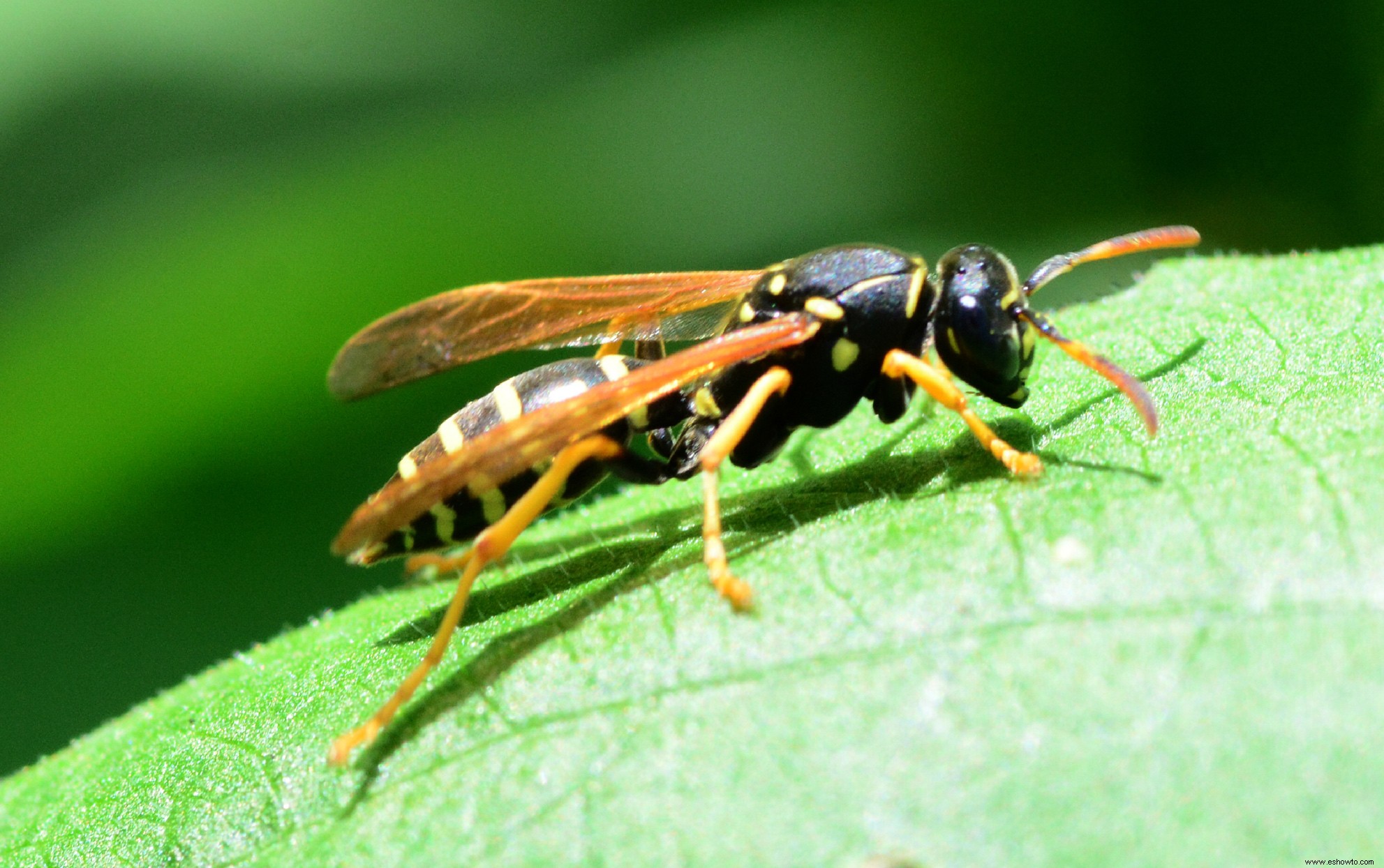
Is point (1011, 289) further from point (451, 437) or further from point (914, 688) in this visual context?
point (451, 437)

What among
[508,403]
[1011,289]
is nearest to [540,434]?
[508,403]

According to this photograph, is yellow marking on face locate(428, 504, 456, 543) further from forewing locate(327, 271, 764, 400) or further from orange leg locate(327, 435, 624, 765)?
forewing locate(327, 271, 764, 400)

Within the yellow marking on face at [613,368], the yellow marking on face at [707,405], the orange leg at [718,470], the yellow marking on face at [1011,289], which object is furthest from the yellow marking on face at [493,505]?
the yellow marking on face at [1011,289]

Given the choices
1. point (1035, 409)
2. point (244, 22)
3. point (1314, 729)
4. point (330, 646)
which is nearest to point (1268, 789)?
point (1314, 729)

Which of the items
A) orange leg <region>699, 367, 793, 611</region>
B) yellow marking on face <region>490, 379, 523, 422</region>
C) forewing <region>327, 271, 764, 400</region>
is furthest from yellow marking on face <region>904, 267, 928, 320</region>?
yellow marking on face <region>490, 379, 523, 422</region>

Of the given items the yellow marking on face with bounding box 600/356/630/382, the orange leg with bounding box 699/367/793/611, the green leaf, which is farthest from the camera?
the yellow marking on face with bounding box 600/356/630/382
